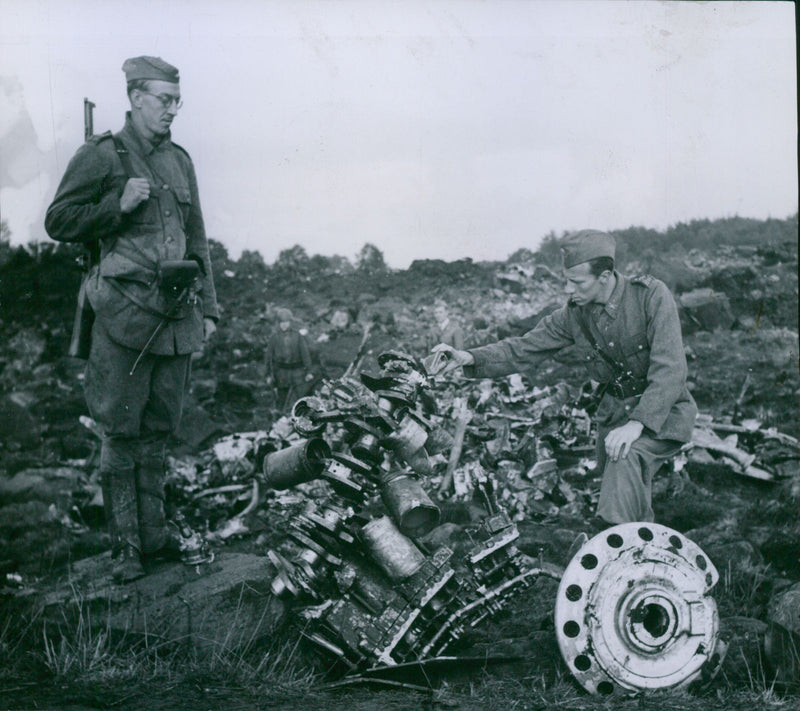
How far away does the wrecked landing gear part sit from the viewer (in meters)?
3.37

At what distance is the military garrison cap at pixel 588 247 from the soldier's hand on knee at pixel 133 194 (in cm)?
225

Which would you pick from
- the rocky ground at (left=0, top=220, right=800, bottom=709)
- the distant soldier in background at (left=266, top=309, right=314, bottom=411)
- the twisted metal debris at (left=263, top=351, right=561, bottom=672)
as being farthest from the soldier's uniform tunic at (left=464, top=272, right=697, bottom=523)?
the distant soldier in background at (left=266, top=309, right=314, bottom=411)

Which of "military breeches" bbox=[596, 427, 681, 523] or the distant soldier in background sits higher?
the distant soldier in background

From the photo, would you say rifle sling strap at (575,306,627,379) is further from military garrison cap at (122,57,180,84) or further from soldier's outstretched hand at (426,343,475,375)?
military garrison cap at (122,57,180,84)

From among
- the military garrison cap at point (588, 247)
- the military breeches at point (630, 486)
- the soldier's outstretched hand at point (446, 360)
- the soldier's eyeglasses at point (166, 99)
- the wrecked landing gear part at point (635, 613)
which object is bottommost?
the wrecked landing gear part at point (635, 613)

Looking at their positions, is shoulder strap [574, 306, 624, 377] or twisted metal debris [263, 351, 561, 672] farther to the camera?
shoulder strap [574, 306, 624, 377]

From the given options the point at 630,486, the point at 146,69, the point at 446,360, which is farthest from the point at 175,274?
the point at 630,486

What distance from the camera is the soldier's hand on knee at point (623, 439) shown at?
3611 mm

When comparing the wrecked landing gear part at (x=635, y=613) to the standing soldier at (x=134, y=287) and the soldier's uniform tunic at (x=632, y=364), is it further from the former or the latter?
the standing soldier at (x=134, y=287)

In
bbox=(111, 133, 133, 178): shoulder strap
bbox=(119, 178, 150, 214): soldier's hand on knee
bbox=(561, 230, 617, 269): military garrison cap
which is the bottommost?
bbox=(561, 230, 617, 269): military garrison cap

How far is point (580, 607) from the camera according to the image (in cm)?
340

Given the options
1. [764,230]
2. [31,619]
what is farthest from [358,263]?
[764,230]

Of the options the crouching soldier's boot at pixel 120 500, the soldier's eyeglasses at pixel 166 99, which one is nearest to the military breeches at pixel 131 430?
the crouching soldier's boot at pixel 120 500

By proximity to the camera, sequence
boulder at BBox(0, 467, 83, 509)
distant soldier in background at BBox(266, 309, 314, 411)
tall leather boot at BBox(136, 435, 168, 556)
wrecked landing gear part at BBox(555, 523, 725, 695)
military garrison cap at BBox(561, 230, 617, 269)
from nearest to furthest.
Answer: wrecked landing gear part at BBox(555, 523, 725, 695) < military garrison cap at BBox(561, 230, 617, 269) < tall leather boot at BBox(136, 435, 168, 556) < boulder at BBox(0, 467, 83, 509) < distant soldier in background at BBox(266, 309, 314, 411)
